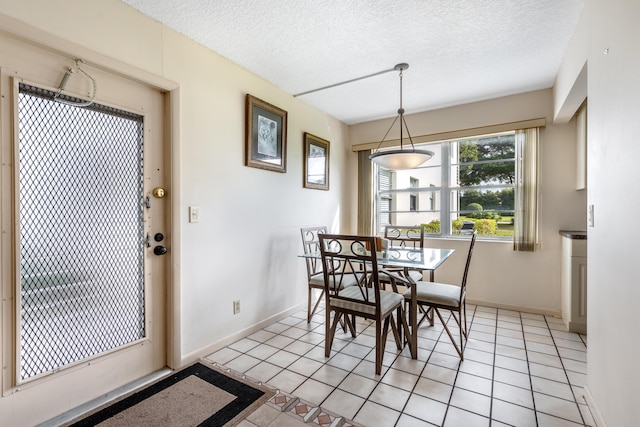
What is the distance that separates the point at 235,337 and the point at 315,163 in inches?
84.5

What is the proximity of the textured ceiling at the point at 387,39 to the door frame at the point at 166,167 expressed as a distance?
1.43ft

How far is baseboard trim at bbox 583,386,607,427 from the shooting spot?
1.50m

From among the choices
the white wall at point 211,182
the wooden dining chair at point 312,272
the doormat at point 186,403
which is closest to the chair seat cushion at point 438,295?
the wooden dining chair at point 312,272

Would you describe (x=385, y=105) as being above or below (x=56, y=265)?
above

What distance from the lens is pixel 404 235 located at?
3.61 meters

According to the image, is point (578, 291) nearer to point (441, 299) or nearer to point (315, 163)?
point (441, 299)

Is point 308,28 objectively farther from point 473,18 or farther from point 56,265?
point 56,265

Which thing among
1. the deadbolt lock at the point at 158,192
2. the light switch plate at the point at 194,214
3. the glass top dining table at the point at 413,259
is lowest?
the glass top dining table at the point at 413,259

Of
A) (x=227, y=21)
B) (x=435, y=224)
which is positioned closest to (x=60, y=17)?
(x=227, y=21)

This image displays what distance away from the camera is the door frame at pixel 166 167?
1.45 m

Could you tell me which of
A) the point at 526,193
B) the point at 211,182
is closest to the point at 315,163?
the point at 211,182

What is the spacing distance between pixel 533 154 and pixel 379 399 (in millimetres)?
2973

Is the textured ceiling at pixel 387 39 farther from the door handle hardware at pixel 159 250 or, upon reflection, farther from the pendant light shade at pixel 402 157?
the door handle hardware at pixel 159 250

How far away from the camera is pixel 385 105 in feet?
12.0
